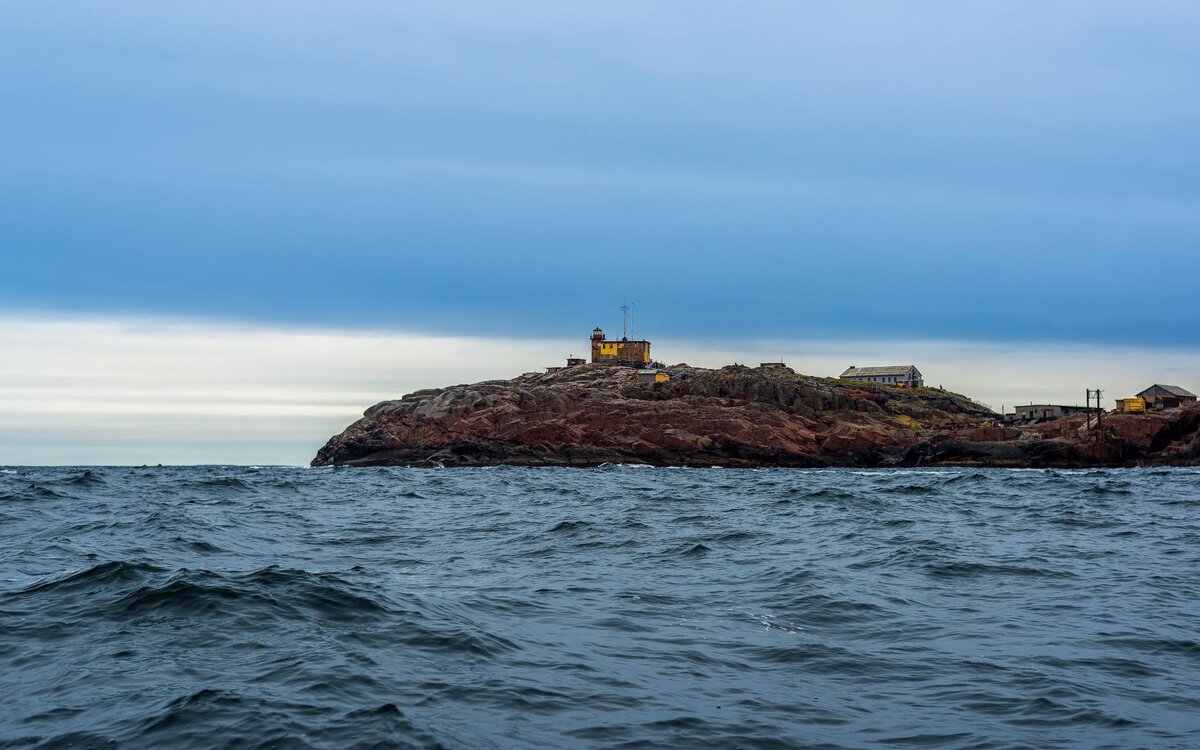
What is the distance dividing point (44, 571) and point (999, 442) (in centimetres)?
13212

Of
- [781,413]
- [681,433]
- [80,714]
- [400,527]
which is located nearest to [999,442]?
[781,413]

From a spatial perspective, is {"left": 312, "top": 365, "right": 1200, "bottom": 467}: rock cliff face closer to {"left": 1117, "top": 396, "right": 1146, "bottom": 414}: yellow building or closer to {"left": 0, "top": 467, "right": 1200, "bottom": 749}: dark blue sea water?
{"left": 1117, "top": 396, "right": 1146, "bottom": 414}: yellow building

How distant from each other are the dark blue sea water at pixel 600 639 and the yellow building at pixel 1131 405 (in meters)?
140

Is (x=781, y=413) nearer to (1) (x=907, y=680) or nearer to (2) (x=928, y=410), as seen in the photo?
(2) (x=928, y=410)

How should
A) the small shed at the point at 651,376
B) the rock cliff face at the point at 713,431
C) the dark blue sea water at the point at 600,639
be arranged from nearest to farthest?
the dark blue sea water at the point at 600,639 → the rock cliff face at the point at 713,431 → the small shed at the point at 651,376

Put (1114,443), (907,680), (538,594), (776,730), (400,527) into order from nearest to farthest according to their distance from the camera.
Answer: (776,730) → (907,680) → (538,594) → (400,527) → (1114,443)

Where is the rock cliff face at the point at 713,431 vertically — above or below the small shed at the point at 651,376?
below

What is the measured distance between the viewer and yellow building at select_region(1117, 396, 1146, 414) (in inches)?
5960

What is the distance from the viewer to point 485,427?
510ft

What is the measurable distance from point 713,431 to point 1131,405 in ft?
219

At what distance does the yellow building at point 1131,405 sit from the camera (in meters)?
151

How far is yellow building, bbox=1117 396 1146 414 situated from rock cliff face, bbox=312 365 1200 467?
1713 centimetres

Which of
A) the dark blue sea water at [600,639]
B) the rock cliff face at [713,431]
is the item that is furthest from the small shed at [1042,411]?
the dark blue sea water at [600,639]

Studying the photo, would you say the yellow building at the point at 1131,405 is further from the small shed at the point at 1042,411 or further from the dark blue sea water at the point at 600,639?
the dark blue sea water at the point at 600,639
